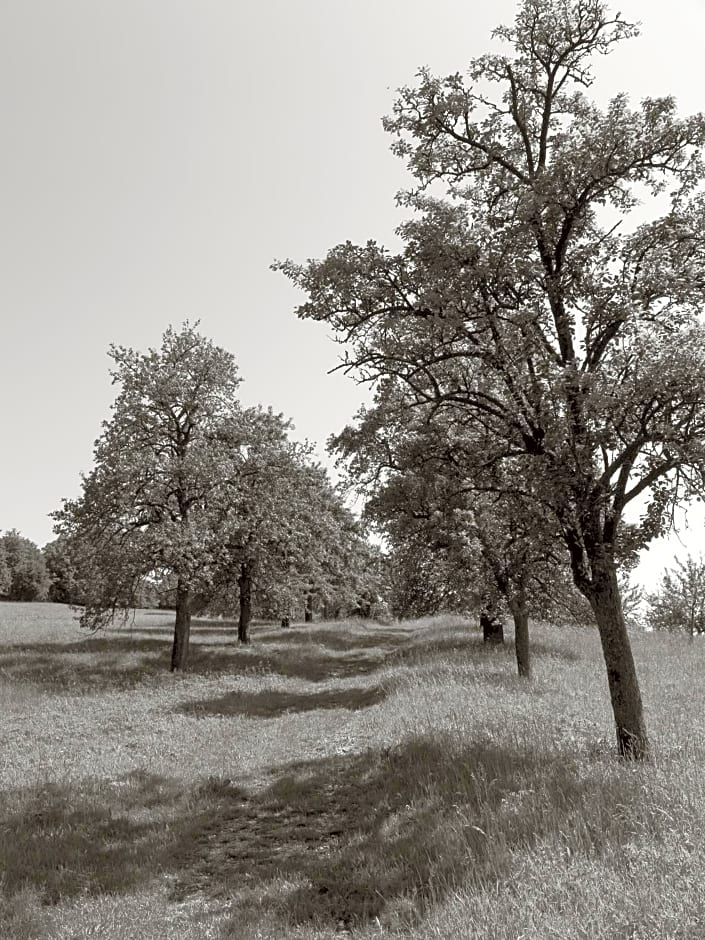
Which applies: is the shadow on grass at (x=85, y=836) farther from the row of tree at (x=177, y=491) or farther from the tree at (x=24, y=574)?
the tree at (x=24, y=574)

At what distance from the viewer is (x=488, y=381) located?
10.4m

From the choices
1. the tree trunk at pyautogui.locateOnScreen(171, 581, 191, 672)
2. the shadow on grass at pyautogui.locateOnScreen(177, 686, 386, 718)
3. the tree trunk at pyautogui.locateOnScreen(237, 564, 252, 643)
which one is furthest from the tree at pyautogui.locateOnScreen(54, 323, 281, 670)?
the tree trunk at pyautogui.locateOnScreen(237, 564, 252, 643)

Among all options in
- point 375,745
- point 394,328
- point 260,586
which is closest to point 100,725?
point 375,745

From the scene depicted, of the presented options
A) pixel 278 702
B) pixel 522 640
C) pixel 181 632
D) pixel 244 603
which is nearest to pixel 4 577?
pixel 244 603

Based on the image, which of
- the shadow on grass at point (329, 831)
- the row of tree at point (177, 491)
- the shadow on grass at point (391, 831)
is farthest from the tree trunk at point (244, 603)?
the shadow on grass at point (391, 831)

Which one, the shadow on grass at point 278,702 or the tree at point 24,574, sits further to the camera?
the tree at point 24,574

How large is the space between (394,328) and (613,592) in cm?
525

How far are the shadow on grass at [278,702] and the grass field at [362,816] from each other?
14 cm

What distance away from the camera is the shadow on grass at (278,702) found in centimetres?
1655

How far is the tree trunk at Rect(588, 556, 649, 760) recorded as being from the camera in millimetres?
8672

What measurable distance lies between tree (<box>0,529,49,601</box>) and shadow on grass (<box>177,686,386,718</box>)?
3882 inches

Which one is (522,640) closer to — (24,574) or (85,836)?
(85,836)

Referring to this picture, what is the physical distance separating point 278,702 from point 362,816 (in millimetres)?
10346

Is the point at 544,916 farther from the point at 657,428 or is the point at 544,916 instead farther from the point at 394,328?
the point at 394,328
